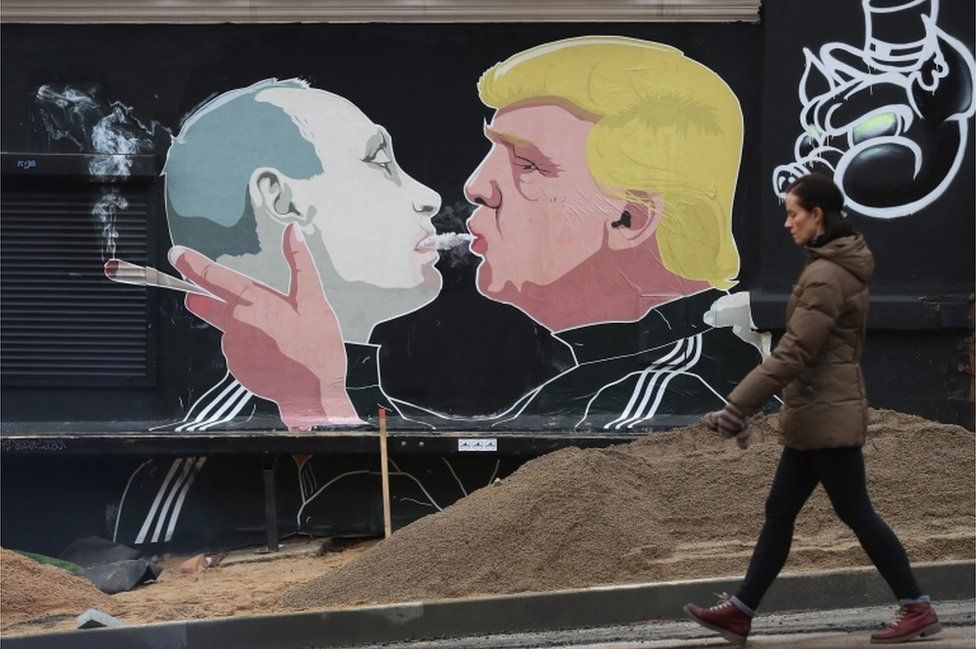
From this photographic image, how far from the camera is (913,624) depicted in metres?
5.28

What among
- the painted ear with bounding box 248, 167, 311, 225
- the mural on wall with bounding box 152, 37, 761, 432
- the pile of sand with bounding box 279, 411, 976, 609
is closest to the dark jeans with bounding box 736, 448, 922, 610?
the pile of sand with bounding box 279, 411, 976, 609

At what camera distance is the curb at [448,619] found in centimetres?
643

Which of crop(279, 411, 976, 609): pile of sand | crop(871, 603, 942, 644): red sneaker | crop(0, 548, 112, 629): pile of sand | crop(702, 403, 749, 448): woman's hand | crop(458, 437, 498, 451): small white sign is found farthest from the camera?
crop(458, 437, 498, 451): small white sign

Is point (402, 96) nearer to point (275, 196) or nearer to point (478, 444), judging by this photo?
point (275, 196)

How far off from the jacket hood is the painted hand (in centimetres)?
540

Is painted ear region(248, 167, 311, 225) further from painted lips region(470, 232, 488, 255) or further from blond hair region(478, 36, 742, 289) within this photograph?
blond hair region(478, 36, 742, 289)

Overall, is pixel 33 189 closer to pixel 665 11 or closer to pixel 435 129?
pixel 435 129

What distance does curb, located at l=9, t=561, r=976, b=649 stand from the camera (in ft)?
21.1

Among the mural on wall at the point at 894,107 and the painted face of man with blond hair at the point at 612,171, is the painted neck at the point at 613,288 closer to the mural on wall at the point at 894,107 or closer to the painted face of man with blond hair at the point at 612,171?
the painted face of man with blond hair at the point at 612,171

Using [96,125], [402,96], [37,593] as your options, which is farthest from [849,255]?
[96,125]

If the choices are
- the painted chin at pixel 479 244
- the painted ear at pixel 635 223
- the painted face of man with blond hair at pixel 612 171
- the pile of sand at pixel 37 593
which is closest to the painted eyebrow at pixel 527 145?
the painted face of man with blond hair at pixel 612 171

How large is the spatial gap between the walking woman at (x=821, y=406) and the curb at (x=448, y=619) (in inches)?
41.7

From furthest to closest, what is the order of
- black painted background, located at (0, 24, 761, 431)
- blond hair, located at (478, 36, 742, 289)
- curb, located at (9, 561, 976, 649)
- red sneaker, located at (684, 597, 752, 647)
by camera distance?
black painted background, located at (0, 24, 761, 431) < blond hair, located at (478, 36, 742, 289) < curb, located at (9, 561, 976, 649) < red sneaker, located at (684, 597, 752, 647)

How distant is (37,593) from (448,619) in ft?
7.92
